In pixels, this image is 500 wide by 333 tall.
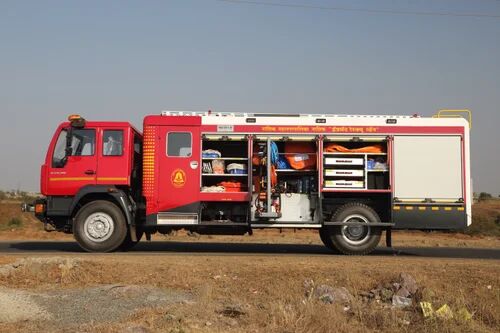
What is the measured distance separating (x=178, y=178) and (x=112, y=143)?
1.88 meters

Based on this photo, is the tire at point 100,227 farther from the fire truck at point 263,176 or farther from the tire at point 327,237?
the tire at point 327,237

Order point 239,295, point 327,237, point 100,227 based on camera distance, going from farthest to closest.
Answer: point 327,237 → point 100,227 → point 239,295

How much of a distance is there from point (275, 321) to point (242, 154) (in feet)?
23.1

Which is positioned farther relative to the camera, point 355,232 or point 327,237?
point 327,237

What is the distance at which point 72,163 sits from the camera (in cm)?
1326

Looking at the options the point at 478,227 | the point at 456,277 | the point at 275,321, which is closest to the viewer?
the point at 275,321

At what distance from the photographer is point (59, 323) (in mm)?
7035

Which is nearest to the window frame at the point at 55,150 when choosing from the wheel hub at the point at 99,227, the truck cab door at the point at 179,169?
the wheel hub at the point at 99,227

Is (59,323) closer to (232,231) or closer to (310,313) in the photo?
(310,313)

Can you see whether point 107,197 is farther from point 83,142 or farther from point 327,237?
point 327,237

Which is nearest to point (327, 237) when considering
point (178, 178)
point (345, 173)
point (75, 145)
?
point (345, 173)

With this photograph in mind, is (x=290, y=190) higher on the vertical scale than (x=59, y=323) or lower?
higher

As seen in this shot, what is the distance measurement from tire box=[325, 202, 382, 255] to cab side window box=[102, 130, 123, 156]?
18.2 feet

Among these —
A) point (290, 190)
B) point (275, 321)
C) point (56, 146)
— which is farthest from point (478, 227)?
point (275, 321)
